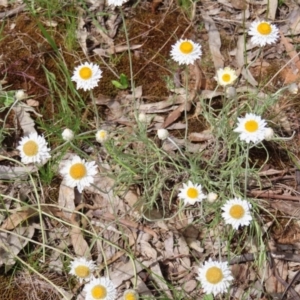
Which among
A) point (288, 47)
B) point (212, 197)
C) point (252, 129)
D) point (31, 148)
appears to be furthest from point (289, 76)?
point (31, 148)

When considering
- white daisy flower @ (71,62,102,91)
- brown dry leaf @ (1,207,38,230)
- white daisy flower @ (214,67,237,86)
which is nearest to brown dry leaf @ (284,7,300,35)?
white daisy flower @ (214,67,237,86)

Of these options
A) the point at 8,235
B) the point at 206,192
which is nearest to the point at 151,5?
the point at 206,192

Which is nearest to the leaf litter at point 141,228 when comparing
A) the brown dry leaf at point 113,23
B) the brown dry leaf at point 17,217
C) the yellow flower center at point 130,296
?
the brown dry leaf at point 17,217

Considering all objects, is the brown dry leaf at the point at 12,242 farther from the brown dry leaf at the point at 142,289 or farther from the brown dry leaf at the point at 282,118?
the brown dry leaf at the point at 282,118

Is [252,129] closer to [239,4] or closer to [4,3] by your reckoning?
[239,4]

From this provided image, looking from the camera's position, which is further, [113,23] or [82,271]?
[113,23]

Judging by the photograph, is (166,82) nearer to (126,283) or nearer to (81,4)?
(81,4)
